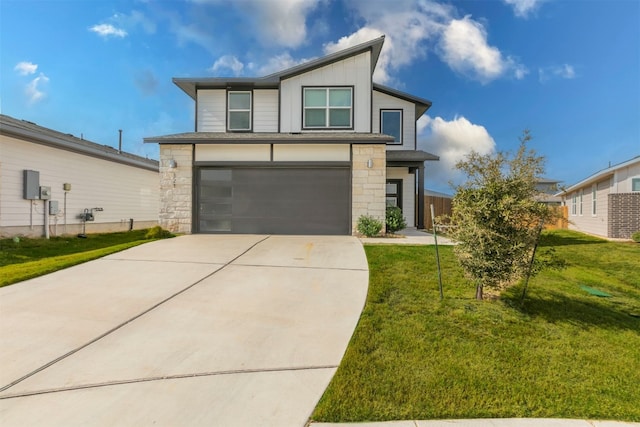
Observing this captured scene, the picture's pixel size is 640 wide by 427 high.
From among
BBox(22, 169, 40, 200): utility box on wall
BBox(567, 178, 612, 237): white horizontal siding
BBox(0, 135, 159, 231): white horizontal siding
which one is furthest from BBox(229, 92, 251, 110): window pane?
BBox(567, 178, 612, 237): white horizontal siding

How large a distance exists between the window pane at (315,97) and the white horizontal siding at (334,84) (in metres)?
0.23

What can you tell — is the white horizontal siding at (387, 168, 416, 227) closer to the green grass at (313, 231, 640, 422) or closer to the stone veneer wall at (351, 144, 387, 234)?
the stone veneer wall at (351, 144, 387, 234)

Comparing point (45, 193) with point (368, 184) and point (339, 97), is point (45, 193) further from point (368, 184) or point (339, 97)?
point (368, 184)

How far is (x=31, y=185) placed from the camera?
10680mm

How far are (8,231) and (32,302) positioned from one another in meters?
8.28

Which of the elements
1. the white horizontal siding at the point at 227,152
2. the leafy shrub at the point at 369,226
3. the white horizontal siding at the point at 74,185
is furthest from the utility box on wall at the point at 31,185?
the leafy shrub at the point at 369,226

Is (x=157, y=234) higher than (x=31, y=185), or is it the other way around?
(x=31, y=185)

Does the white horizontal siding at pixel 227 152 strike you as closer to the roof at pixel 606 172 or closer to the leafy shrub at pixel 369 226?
the leafy shrub at pixel 369 226

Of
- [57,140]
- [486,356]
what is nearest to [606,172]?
[486,356]

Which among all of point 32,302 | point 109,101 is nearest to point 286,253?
point 32,302

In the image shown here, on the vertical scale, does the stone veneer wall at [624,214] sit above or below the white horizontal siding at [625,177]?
below

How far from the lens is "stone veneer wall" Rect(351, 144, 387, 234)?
34.3 feet

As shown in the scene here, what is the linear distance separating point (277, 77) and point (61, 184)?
9476mm

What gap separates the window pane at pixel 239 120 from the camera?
12.3 m
